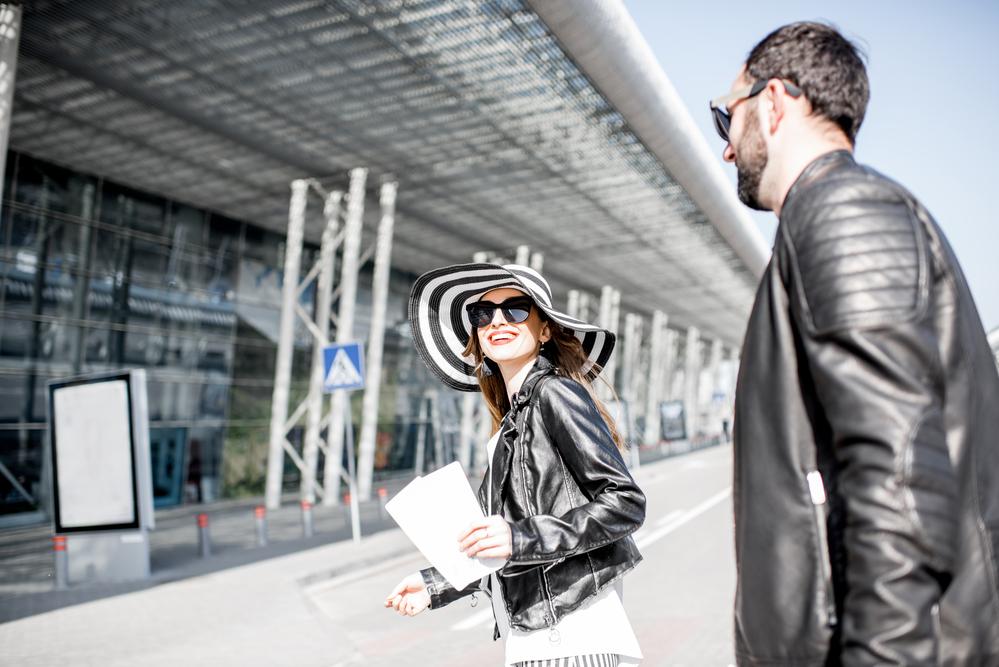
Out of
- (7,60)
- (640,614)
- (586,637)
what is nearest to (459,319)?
(586,637)

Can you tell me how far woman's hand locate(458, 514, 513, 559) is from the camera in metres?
2.07

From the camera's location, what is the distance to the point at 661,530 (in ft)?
43.6

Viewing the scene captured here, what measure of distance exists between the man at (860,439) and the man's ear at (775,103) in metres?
0.06

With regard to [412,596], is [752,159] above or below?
above

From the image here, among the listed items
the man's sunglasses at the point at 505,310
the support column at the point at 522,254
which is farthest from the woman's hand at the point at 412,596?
the support column at the point at 522,254

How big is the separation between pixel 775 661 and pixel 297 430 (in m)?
23.4

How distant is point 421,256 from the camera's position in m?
28.5

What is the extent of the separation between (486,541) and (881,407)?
113 cm

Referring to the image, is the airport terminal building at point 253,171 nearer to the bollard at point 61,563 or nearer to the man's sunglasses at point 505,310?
the bollard at point 61,563

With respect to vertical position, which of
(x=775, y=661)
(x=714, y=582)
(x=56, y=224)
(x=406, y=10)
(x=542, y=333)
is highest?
(x=406, y=10)

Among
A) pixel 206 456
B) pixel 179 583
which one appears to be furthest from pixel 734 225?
pixel 179 583

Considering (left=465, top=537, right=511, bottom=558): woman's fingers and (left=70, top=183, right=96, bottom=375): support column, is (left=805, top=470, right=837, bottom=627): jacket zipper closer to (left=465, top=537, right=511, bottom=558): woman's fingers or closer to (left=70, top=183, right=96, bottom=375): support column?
(left=465, top=537, right=511, bottom=558): woman's fingers

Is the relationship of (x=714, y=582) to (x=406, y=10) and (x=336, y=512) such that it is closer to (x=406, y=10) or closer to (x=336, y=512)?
(x=406, y=10)

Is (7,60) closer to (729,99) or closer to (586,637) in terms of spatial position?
(586,637)
